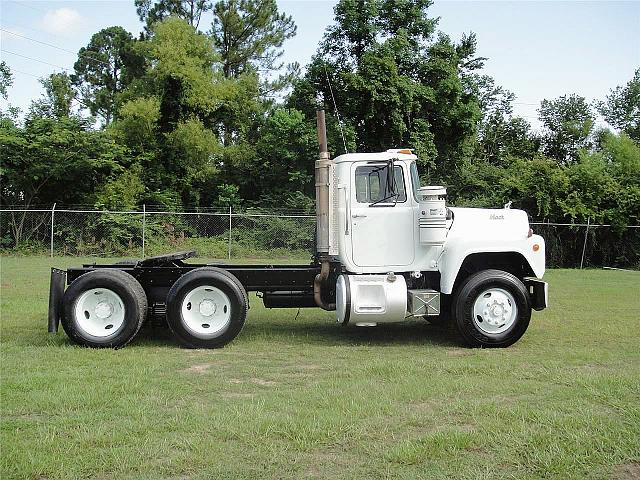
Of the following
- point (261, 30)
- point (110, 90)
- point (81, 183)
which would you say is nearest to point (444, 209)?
point (81, 183)

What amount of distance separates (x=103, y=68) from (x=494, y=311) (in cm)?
4258

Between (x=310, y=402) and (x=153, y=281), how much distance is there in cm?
385

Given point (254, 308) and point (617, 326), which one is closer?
point (617, 326)

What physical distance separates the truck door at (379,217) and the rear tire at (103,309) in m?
2.86

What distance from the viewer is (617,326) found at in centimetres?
1049

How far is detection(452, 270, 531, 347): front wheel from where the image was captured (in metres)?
8.70

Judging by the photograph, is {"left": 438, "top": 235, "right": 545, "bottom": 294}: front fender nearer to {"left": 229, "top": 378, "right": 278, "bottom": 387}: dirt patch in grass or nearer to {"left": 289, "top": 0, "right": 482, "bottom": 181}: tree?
{"left": 229, "top": 378, "right": 278, "bottom": 387}: dirt patch in grass

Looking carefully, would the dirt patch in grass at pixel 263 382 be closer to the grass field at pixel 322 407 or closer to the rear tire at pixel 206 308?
the grass field at pixel 322 407

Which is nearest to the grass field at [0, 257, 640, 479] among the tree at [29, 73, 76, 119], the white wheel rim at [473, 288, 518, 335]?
the white wheel rim at [473, 288, 518, 335]

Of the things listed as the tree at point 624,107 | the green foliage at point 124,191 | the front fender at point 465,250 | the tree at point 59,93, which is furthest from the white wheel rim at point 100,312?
the tree at point 624,107

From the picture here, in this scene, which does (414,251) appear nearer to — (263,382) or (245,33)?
(263,382)

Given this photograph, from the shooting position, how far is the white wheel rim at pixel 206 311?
340 inches

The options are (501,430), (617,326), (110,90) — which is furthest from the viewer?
(110,90)

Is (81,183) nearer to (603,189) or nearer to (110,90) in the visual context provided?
(110,90)
